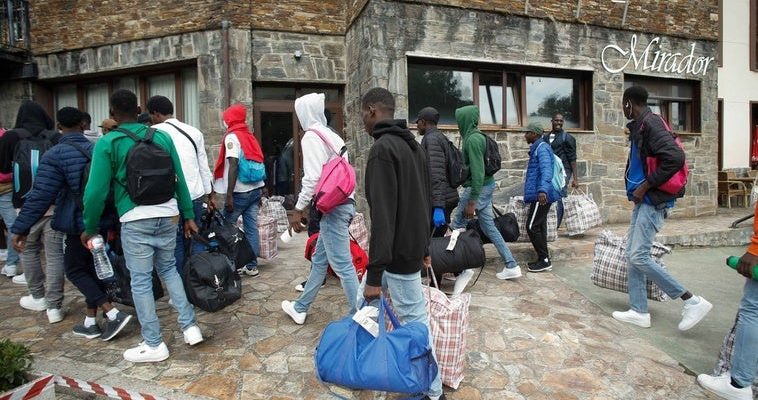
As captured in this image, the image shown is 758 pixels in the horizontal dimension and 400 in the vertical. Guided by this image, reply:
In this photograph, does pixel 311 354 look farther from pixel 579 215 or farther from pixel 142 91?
pixel 142 91

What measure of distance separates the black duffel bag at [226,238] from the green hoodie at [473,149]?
2376mm

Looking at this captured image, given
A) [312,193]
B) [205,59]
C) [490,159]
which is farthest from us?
[205,59]

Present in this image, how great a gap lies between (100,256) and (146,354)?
0.78m

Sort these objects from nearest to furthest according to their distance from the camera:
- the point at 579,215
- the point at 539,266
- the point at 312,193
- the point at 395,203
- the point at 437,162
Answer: the point at 395,203 → the point at 312,193 → the point at 437,162 → the point at 539,266 → the point at 579,215

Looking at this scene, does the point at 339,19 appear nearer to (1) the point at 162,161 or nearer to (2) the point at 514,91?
(2) the point at 514,91

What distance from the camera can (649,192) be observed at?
13.0ft

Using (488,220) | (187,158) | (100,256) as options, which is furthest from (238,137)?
(488,220)

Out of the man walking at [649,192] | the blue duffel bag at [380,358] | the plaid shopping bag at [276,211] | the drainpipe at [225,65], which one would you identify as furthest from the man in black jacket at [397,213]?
the drainpipe at [225,65]

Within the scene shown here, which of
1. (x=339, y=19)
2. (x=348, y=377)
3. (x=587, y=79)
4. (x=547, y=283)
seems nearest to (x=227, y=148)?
Result: (x=348, y=377)

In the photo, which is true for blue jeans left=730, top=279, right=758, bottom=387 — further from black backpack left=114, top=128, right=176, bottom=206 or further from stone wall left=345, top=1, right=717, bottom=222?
stone wall left=345, top=1, right=717, bottom=222

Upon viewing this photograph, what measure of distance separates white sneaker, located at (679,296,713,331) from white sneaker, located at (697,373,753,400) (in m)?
0.79

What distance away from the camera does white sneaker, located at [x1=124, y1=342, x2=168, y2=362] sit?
3408mm

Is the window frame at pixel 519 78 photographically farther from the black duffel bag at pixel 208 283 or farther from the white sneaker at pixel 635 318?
the black duffel bag at pixel 208 283

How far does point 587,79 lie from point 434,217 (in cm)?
633
